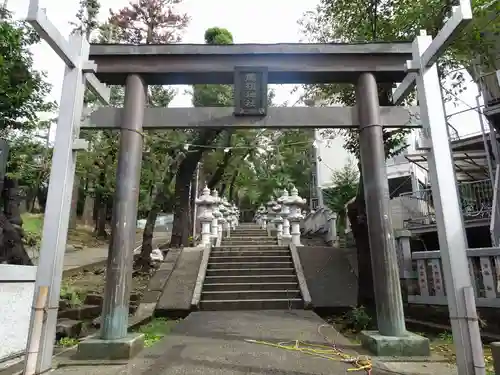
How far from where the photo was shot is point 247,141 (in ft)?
64.0

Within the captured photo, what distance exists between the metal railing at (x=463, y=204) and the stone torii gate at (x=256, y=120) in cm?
731

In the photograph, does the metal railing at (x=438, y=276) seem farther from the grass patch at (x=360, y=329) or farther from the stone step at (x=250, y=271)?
the stone step at (x=250, y=271)

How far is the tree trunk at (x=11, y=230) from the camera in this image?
767 cm

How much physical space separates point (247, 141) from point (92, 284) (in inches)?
434

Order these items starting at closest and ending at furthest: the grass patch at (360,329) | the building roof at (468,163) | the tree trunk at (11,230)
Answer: the grass patch at (360,329) < the tree trunk at (11,230) < the building roof at (468,163)

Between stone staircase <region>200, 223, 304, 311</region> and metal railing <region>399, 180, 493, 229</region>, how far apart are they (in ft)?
17.4

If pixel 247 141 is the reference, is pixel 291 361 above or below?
below

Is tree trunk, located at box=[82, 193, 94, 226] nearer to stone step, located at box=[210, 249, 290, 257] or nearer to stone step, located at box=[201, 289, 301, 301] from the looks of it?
stone step, located at box=[210, 249, 290, 257]

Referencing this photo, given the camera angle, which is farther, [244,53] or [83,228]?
[83,228]

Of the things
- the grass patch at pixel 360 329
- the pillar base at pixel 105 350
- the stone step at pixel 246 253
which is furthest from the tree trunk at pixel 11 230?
the grass patch at pixel 360 329

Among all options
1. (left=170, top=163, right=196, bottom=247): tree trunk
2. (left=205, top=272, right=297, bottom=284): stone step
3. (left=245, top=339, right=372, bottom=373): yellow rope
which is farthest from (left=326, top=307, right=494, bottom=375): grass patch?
(left=170, top=163, right=196, bottom=247): tree trunk

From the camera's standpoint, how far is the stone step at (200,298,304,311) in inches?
345

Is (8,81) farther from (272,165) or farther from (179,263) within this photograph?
(272,165)

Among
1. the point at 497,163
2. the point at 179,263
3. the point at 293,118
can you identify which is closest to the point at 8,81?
the point at 179,263
